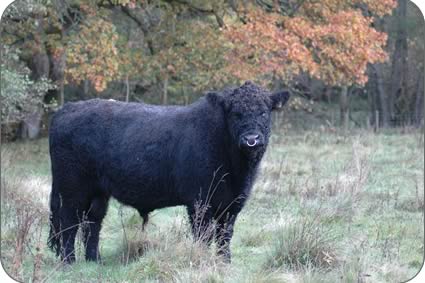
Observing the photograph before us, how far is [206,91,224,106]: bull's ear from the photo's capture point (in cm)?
715

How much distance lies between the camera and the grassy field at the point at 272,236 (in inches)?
238

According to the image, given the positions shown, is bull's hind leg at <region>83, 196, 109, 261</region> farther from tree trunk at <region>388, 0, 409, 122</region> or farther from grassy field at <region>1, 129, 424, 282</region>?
tree trunk at <region>388, 0, 409, 122</region>

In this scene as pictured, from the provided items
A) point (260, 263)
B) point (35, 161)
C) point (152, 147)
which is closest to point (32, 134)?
point (35, 161)

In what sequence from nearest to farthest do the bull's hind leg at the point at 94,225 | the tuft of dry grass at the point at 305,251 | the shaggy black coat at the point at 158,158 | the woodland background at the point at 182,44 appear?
1. the tuft of dry grass at the point at 305,251
2. the shaggy black coat at the point at 158,158
3. the bull's hind leg at the point at 94,225
4. the woodland background at the point at 182,44

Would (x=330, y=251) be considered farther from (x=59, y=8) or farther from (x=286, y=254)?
(x=59, y=8)

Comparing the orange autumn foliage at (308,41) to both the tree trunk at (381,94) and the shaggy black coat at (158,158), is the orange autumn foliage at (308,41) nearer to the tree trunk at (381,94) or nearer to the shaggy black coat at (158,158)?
the shaggy black coat at (158,158)

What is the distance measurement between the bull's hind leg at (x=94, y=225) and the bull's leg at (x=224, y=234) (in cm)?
135

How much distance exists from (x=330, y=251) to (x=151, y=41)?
13213 millimetres

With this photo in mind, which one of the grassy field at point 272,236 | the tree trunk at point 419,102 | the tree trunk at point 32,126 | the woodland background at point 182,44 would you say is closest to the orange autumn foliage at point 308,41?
the woodland background at point 182,44

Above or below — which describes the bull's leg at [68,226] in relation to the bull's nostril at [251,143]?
below

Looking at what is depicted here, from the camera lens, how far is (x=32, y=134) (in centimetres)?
1983

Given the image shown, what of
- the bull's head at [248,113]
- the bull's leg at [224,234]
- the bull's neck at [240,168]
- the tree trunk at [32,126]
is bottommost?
the tree trunk at [32,126]

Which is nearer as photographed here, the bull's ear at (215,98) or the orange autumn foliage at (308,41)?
the bull's ear at (215,98)

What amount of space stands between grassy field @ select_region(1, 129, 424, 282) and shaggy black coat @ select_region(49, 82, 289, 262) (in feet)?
0.93
